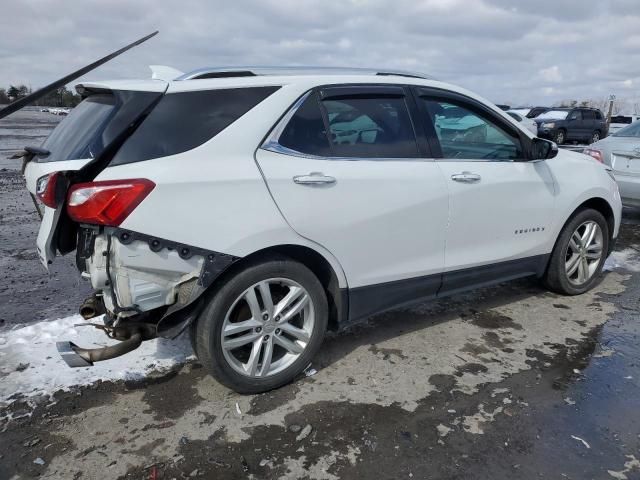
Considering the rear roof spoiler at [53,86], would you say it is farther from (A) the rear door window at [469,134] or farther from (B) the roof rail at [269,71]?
(A) the rear door window at [469,134]

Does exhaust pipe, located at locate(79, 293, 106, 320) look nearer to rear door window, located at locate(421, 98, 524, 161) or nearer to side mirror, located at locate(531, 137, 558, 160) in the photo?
rear door window, located at locate(421, 98, 524, 161)

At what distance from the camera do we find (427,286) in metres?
3.71

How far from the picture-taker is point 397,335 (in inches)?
158

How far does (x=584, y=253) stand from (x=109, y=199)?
161 inches

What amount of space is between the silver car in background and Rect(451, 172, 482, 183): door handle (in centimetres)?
436

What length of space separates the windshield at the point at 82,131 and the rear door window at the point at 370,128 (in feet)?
4.16

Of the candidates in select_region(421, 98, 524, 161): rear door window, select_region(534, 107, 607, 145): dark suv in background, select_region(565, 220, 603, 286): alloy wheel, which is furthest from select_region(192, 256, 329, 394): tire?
select_region(534, 107, 607, 145): dark suv in background

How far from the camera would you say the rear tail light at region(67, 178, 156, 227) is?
257 centimetres

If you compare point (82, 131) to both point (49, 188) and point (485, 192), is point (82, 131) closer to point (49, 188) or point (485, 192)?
point (49, 188)

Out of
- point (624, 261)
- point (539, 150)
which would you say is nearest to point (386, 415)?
point (539, 150)

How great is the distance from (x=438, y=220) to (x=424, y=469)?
164 cm

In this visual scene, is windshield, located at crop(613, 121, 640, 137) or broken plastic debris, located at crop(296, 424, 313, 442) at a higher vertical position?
windshield, located at crop(613, 121, 640, 137)

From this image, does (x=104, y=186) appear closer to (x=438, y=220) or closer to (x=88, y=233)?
(x=88, y=233)

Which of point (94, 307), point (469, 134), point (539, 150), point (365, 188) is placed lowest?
point (94, 307)
